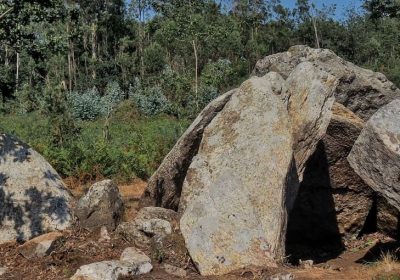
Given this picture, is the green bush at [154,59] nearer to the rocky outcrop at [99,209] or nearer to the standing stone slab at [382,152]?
the rocky outcrop at [99,209]

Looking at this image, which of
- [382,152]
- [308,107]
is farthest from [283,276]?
[308,107]

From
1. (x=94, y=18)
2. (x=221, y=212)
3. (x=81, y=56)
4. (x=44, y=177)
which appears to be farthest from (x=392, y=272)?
(x=94, y=18)

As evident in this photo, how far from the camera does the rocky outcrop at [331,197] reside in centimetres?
909

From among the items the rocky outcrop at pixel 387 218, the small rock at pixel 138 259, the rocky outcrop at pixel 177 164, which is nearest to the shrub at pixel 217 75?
the rocky outcrop at pixel 387 218

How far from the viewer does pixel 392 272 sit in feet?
19.8

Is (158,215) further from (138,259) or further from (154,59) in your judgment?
(154,59)

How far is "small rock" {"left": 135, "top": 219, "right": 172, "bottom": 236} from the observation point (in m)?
7.19

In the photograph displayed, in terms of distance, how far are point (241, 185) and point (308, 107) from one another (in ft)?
5.61

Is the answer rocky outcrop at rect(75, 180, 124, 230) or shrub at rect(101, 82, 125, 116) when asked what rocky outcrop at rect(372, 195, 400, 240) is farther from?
shrub at rect(101, 82, 125, 116)

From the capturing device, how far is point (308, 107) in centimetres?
783

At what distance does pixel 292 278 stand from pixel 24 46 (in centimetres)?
496

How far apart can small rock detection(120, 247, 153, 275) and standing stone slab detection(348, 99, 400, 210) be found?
8.62 ft

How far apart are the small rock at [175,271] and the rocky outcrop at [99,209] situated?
5.16ft

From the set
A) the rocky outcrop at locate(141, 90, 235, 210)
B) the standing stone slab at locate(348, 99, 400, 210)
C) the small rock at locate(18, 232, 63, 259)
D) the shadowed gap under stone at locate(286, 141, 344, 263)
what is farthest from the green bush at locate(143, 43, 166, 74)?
the standing stone slab at locate(348, 99, 400, 210)
